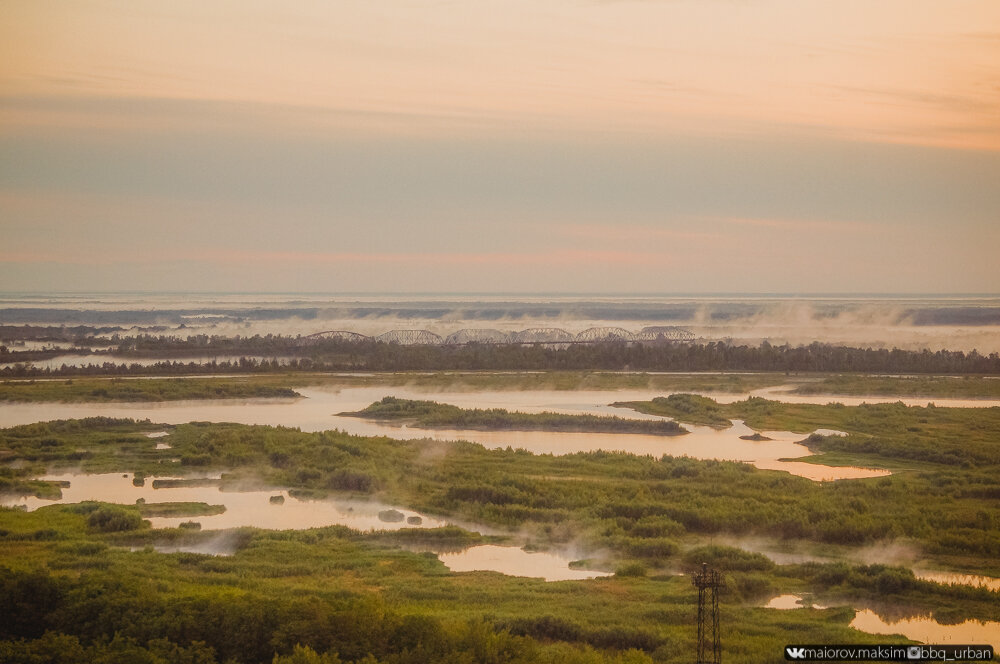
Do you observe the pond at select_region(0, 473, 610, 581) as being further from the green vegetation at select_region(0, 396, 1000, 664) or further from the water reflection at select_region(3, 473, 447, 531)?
the green vegetation at select_region(0, 396, 1000, 664)

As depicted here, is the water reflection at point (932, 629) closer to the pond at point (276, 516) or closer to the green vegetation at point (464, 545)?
the green vegetation at point (464, 545)

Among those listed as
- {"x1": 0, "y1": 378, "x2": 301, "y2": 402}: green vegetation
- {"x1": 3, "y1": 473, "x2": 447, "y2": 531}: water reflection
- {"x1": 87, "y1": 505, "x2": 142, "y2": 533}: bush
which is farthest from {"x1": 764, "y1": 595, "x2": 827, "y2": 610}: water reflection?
{"x1": 0, "y1": 378, "x2": 301, "y2": 402}: green vegetation

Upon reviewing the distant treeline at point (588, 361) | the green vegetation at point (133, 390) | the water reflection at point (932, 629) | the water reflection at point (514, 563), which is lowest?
the water reflection at point (932, 629)

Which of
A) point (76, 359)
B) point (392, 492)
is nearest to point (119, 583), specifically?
point (392, 492)

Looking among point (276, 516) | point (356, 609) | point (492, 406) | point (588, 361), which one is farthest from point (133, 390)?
point (356, 609)

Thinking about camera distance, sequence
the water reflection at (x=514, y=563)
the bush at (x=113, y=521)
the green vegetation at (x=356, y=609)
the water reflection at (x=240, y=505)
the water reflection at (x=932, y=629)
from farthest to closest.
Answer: the water reflection at (x=240, y=505)
the bush at (x=113, y=521)
the water reflection at (x=514, y=563)
the water reflection at (x=932, y=629)
the green vegetation at (x=356, y=609)

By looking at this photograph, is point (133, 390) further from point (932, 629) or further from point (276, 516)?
point (932, 629)

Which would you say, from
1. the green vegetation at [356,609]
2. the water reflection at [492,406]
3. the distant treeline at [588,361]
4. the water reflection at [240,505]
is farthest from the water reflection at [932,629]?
the distant treeline at [588,361]
